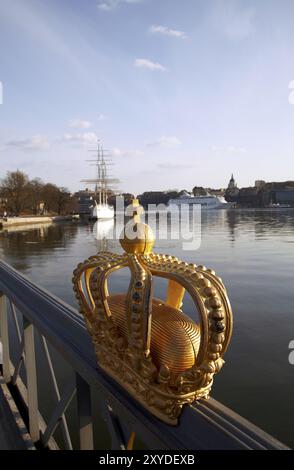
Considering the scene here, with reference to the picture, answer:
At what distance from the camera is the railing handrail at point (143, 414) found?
1.31 meters

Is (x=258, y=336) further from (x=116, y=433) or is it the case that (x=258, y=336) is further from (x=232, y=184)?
(x=232, y=184)

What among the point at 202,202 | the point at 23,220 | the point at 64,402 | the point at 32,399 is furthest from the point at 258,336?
the point at 202,202

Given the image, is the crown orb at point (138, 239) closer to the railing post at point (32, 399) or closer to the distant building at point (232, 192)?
the railing post at point (32, 399)

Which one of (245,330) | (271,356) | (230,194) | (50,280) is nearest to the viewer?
(271,356)

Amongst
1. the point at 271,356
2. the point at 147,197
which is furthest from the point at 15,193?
the point at 271,356

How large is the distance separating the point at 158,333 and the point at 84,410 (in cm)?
80

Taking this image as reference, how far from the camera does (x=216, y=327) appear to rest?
1.53 meters

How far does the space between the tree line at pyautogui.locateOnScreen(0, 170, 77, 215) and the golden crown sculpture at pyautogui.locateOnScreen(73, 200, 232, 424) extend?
87.3m

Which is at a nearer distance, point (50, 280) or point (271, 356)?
point (271, 356)

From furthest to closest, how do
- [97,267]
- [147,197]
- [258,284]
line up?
[147,197]
[258,284]
[97,267]

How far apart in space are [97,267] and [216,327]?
0.77 meters
